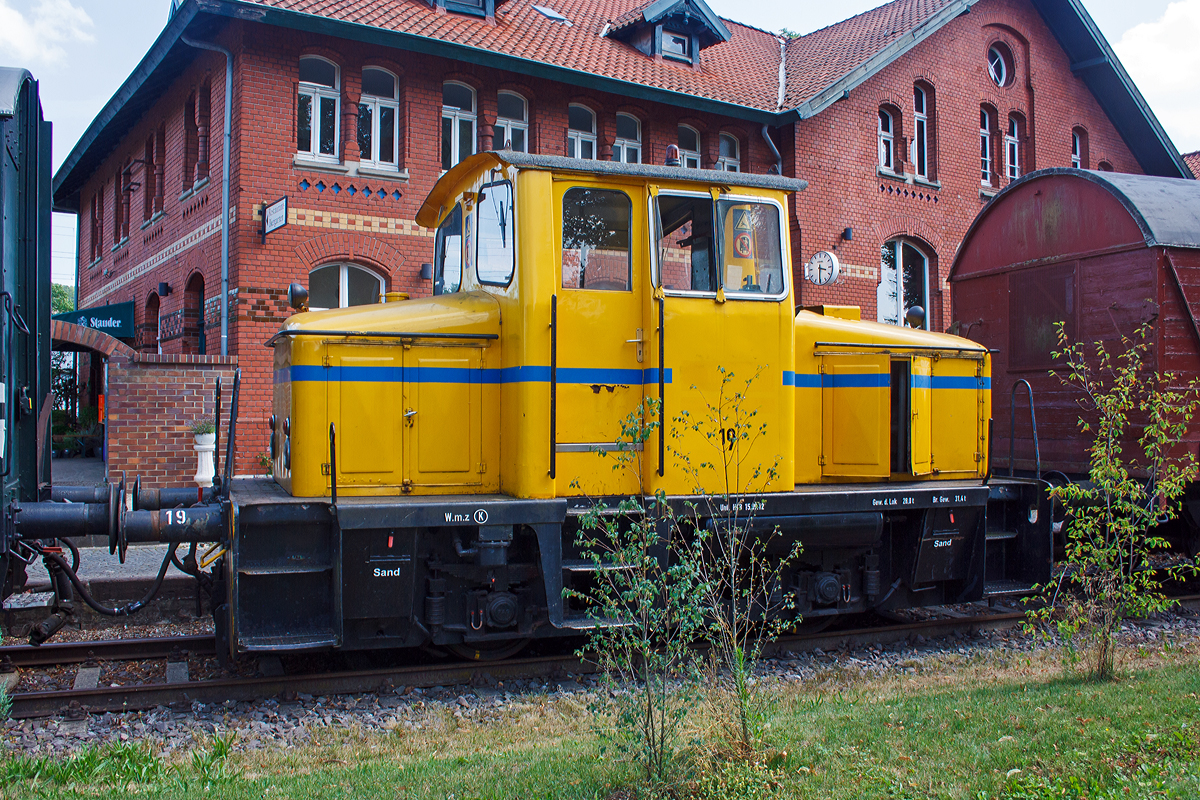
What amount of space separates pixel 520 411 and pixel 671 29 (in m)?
13.9

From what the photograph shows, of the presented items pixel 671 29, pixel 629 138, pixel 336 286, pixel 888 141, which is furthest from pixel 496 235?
pixel 888 141

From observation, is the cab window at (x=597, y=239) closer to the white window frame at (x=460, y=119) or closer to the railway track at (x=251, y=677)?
the railway track at (x=251, y=677)

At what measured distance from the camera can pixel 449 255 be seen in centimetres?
659

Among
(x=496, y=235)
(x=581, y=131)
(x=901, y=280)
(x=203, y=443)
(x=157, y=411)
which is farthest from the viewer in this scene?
(x=901, y=280)

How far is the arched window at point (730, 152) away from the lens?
53.5 feet

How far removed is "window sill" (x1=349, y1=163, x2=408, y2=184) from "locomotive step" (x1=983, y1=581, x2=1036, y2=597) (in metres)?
10.1

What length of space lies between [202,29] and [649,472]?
35.2 feet

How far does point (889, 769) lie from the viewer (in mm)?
3857

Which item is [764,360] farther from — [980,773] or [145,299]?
[145,299]

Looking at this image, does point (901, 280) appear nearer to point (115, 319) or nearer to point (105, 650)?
point (105, 650)

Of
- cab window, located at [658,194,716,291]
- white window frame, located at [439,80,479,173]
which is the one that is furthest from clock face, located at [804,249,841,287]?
cab window, located at [658,194,716,291]

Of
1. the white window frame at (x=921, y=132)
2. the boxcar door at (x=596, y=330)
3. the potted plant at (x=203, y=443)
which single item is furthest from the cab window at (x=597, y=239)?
the white window frame at (x=921, y=132)

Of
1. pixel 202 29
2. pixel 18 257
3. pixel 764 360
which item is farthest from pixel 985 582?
pixel 202 29

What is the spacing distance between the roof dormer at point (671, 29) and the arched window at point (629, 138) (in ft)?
6.80
